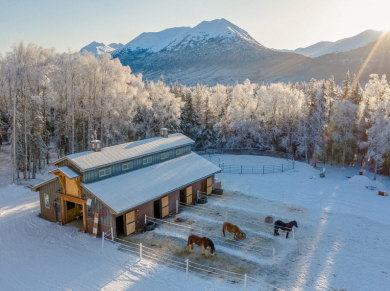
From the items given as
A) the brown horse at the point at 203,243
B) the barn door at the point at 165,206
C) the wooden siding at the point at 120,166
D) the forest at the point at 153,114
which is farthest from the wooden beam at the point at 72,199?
the brown horse at the point at 203,243

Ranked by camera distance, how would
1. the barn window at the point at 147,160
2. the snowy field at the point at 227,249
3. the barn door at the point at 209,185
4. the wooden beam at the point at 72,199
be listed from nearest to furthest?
the snowy field at the point at 227,249 → the wooden beam at the point at 72,199 → the barn window at the point at 147,160 → the barn door at the point at 209,185

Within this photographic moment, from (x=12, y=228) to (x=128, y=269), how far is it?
10430mm

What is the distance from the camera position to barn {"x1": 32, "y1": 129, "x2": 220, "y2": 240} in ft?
55.7

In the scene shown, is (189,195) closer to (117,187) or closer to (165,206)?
(165,206)

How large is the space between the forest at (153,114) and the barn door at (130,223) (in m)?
7.36

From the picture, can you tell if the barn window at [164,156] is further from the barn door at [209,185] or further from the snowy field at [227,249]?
the snowy field at [227,249]

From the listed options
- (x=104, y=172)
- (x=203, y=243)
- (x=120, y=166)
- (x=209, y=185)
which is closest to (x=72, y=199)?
(x=104, y=172)

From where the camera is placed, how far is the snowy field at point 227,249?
12.7 meters

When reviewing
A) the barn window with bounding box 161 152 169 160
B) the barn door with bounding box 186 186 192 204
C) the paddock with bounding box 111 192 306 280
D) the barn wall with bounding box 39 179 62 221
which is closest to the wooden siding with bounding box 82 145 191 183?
the barn window with bounding box 161 152 169 160

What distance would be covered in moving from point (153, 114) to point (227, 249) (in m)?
37.1

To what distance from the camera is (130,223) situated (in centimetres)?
1744

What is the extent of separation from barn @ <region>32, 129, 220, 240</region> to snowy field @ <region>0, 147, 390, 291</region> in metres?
1.22

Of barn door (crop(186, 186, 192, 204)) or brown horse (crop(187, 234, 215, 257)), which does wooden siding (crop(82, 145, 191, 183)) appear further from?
brown horse (crop(187, 234, 215, 257))

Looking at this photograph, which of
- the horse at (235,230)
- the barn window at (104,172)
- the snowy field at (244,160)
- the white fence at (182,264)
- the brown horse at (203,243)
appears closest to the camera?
the white fence at (182,264)
